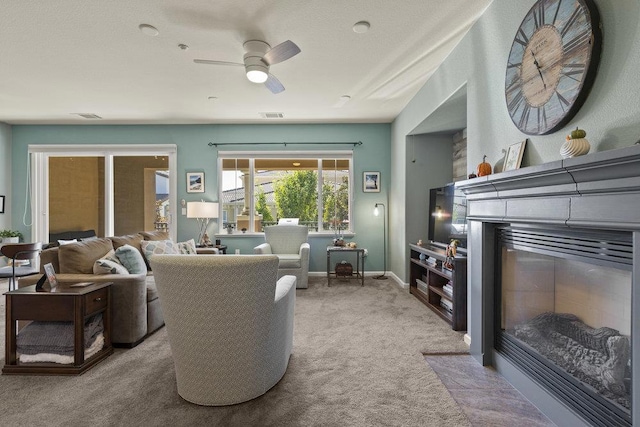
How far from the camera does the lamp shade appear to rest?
486 centimetres

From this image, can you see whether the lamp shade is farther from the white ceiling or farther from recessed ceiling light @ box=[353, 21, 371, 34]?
recessed ceiling light @ box=[353, 21, 371, 34]

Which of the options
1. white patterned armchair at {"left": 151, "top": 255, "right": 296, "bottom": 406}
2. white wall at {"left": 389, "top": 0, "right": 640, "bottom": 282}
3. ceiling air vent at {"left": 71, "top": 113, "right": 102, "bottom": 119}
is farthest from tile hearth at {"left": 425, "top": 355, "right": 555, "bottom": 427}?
ceiling air vent at {"left": 71, "top": 113, "right": 102, "bottom": 119}

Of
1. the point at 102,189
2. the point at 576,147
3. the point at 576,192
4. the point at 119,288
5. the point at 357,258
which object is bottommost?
the point at 357,258

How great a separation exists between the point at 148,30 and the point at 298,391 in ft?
9.79

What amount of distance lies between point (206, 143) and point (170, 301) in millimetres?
4294

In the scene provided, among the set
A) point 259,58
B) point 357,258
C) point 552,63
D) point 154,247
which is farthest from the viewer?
point 357,258

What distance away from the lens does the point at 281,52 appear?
2.60 metres

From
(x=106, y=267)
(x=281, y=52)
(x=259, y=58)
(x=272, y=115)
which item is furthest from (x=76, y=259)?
(x=272, y=115)

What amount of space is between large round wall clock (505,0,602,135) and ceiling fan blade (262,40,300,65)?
5.06 ft

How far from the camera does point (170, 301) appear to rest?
1710 millimetres

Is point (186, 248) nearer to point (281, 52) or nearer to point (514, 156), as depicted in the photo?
point (281, 52)

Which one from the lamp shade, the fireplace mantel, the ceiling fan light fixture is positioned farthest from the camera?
the lamp shade

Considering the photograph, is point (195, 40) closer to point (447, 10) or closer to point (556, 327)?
point (447, 10)

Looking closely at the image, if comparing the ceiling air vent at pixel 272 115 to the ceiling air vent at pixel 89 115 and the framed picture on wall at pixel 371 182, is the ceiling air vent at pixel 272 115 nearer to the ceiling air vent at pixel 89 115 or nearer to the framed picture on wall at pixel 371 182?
the framed picture on wall at pixel 371 182
